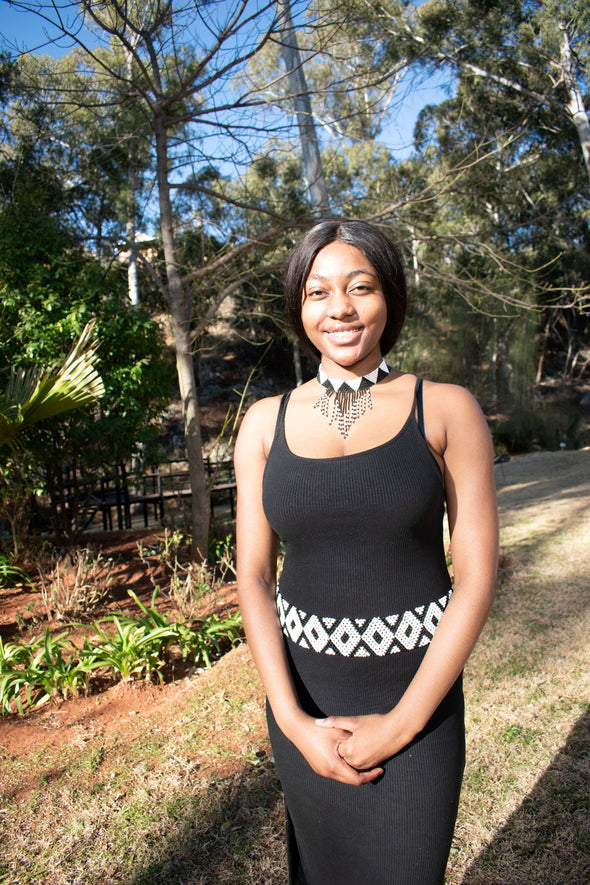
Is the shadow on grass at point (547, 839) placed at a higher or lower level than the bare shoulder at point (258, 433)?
lower

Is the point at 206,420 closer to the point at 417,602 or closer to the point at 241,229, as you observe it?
the point at 241,229

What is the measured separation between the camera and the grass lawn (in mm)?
2236

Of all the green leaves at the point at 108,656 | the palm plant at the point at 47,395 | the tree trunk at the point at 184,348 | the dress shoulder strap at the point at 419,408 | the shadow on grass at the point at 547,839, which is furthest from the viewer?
the tree trunk at the point at 184,348

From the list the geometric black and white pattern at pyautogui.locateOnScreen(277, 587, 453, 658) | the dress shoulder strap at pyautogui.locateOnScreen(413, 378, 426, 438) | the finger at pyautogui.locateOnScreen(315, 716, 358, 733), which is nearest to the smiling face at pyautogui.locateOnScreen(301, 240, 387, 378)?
the dress shoulder strap at pyautogui.locateOnScreen(413, 378, 426, 438)

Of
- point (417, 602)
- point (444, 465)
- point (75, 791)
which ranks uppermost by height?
point (444, 465)

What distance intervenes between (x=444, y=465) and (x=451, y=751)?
58 centimetres

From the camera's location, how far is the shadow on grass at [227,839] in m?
2.20

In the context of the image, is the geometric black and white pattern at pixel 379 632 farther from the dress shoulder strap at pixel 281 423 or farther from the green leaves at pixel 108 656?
the green leaves at pixel 108 656

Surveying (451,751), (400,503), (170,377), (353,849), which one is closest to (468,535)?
(400,503)

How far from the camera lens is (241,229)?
6.68 meters

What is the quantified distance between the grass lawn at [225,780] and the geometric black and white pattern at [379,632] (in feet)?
4.55

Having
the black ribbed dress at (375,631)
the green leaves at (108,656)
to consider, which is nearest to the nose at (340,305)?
the black ribbed dress at (375,631)

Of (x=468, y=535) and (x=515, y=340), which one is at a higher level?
(x=515, y=340)

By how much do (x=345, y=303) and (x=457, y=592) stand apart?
65 centimetres
